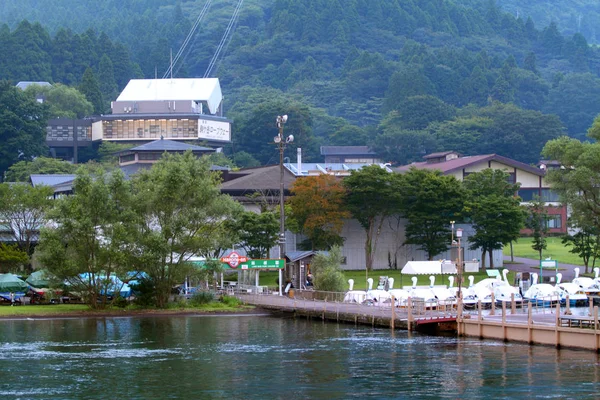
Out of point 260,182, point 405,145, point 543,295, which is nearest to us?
point 543,295

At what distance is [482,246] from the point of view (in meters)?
77.8

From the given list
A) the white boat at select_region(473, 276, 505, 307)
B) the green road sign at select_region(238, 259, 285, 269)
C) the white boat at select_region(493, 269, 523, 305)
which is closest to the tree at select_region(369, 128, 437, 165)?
the green road sign at select_region(238, 259, 285, 269)

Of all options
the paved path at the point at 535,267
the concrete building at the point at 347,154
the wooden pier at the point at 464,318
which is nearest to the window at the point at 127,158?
the paved path at the point at 535,267

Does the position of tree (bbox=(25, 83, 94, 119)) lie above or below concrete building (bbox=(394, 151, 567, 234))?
above

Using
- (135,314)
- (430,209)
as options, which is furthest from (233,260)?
(430,209)

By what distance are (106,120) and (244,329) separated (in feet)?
343

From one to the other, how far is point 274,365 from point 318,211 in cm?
3686

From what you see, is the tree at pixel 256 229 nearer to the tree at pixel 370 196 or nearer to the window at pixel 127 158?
the tree at pixel 370 196

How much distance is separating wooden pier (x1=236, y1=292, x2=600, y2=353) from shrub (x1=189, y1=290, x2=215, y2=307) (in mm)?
2271

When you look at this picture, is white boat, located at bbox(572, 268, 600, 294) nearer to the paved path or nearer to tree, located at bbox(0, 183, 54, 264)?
the paved path

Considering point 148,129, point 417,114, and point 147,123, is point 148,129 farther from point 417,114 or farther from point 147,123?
point 417,114

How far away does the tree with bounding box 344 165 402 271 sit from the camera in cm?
7662

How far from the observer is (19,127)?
14162 cm

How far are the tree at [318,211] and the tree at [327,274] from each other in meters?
12.6
